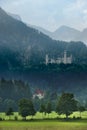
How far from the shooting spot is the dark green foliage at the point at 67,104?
980 centimetres

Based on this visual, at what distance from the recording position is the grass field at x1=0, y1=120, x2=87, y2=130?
9664 millimetres

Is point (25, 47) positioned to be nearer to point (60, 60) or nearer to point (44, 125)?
point (60, 60)

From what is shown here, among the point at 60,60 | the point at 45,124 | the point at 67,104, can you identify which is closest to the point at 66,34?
the point at 60,60

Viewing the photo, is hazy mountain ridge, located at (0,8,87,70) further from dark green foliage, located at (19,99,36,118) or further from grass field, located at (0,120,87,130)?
grass field, located at (0,120,87,130)

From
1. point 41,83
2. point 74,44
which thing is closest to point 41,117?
point 41,83

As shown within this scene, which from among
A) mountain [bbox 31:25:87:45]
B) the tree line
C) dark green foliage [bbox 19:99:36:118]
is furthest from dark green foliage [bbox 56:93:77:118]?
mountain [bbox 31:25:87:45]

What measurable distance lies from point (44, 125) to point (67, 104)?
0.51 metres

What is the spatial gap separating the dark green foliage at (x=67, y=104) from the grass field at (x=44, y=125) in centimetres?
21

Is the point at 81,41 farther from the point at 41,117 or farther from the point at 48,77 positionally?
the point at 41,117

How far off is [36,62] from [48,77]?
1.03ft

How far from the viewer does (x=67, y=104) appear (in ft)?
32.2

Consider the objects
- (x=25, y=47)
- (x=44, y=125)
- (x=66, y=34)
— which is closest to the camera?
(x=44, y=125)

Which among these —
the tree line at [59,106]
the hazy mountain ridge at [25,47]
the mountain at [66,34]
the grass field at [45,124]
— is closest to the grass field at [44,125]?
the grass field at [45,124]

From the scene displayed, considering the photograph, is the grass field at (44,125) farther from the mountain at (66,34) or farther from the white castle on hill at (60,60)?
the mountain at (66,34)
